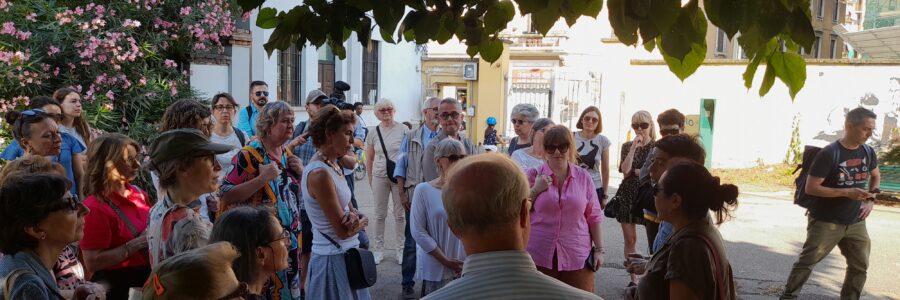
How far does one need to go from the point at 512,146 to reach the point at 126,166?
4.31m

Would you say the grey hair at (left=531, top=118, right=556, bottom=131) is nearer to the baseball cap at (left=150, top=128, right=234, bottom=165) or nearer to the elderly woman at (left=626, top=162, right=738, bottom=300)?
the elderly woman at (left=626, top=162, right=738, bottom=300)

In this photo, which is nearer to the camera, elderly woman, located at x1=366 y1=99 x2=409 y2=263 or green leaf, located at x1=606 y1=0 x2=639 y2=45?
green leaf, located at x1=606 y1=0 x2=639 y2=45

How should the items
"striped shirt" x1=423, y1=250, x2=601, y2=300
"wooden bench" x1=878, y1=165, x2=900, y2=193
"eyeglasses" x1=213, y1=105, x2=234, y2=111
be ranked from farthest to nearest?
"wooden bench" x1=878, y1=165, x2=900, y2=193 < "eyeglasses" x1=213, y1=105, x2=234, y2=111 < "striped shirt" x1=423, y1=250, x2=601, y2=300

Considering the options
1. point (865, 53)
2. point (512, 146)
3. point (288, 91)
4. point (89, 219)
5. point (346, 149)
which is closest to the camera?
point (89, 219)

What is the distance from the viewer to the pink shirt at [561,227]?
16.1 feet

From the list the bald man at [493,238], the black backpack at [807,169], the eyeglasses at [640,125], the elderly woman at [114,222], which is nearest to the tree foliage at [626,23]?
the bald man at [493,238]

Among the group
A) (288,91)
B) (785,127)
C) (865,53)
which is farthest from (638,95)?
(288,91)

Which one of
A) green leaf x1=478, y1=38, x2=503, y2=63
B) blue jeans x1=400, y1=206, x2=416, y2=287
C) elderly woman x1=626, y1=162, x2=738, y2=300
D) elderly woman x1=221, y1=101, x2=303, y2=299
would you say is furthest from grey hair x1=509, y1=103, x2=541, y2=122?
elderly woman x1=626, y1=162, x2=738, y2=300

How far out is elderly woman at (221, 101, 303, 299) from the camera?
4348 millimetres

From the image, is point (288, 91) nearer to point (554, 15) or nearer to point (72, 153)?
point (72, 153)

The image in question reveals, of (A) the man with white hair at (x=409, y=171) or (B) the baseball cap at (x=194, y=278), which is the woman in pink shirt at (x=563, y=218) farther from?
(B) the baseball cap at (x=194, y=278)

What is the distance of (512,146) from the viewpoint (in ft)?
24.3

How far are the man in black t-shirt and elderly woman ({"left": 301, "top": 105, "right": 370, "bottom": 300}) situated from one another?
4068 millimetres

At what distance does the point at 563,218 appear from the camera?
4.94m
